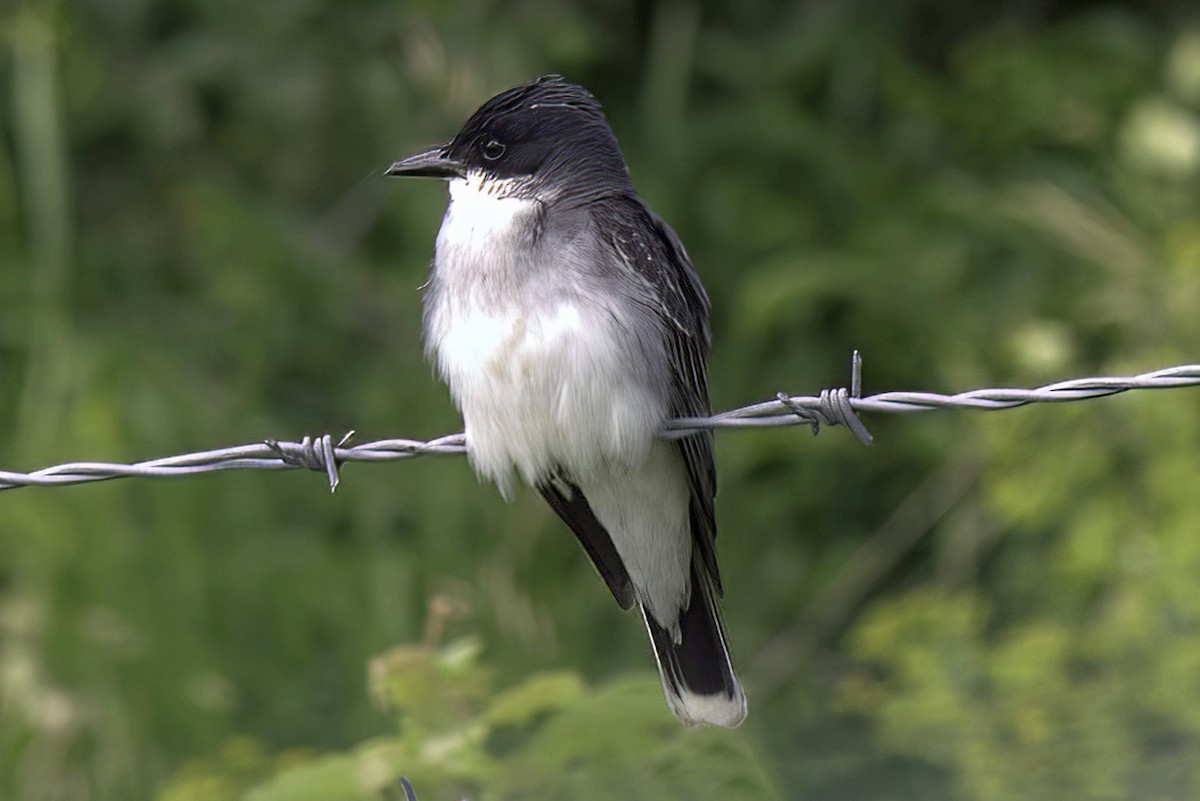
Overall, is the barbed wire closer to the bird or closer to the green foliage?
the bird

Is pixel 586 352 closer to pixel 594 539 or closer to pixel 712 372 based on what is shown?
pixel 594 539

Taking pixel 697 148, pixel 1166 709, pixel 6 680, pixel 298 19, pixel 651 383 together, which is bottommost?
pixel 1166 709

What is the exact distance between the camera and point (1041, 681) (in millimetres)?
5293

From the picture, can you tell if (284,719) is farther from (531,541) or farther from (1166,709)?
(1166,709)

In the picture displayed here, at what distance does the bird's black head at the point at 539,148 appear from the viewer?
3668 mm

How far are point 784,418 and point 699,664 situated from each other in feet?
3.00

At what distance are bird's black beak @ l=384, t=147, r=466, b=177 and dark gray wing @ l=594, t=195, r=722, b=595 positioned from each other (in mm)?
388

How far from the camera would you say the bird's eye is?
3.73 m

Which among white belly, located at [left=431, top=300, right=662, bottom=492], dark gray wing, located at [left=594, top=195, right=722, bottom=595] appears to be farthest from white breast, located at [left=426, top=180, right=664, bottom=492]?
dark gray wing, located at [left=594, top=195, right=722, bottom=595]

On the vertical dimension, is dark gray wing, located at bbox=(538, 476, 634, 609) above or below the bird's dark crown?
below

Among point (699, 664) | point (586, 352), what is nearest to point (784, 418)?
point (586, 352)

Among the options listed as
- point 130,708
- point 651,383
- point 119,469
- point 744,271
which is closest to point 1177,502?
point 744,271

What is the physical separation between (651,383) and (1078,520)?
2984mm

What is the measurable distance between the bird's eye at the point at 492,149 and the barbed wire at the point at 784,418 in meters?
0.70
